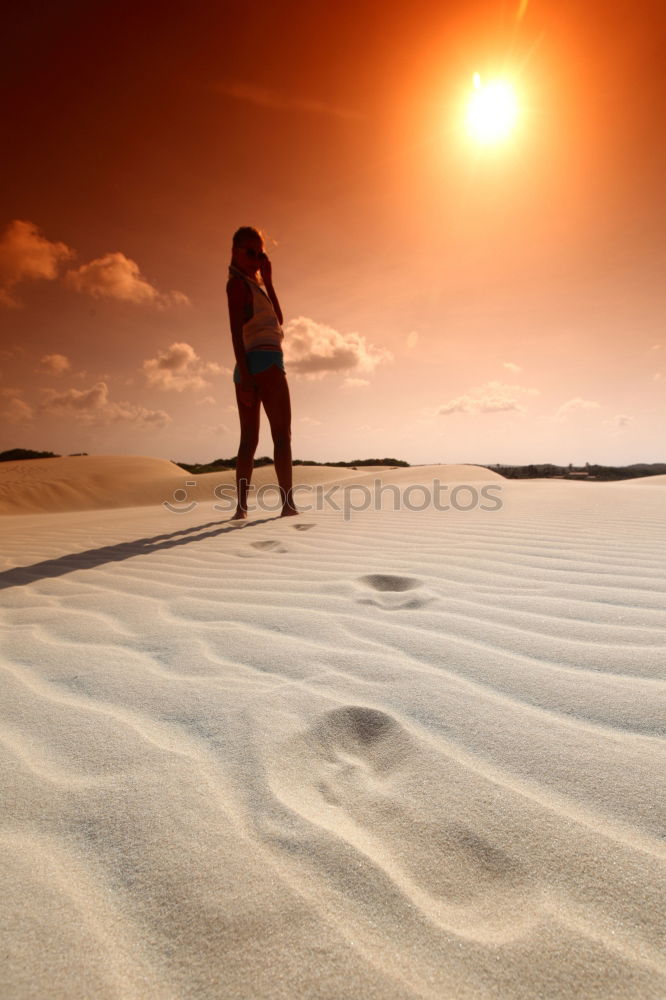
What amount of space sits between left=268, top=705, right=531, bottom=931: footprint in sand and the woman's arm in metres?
4.23

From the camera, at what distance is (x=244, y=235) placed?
4.64 m

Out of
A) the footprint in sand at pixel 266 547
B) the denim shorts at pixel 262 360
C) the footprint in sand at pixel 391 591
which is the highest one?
the denim shorts at pixel 262 360

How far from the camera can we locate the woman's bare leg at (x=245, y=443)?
4980 mm

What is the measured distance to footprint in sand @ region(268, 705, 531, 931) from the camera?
64 cm

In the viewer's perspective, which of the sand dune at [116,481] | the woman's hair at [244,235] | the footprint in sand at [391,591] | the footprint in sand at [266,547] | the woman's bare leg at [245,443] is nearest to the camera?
the footprint in sand at [391,591]

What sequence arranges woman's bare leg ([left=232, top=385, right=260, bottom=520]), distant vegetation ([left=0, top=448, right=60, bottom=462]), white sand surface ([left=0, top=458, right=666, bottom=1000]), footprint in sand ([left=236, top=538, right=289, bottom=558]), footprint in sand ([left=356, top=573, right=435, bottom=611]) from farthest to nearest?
1. distant vegetation ([left=0, top=448, right=60, bottom=462])
2. woman's bare leg ([left=232, top=385, right=260, bottom=520])
3. footprint in sand ([left=236, top=538, right=289, bottom=558])
4. footprint in sand ([left=356, top=573, right=435, bottom=611])
5. white sand surface ([left=0, top=458, right=666, bottom=1000])

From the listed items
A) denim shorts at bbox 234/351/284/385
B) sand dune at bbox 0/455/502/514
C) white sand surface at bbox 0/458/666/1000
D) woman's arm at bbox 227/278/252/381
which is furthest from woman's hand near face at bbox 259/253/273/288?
sand dune at bbox 0/455/502/514

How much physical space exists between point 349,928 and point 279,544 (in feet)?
8.82

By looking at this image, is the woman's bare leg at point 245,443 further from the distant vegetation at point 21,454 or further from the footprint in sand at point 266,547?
the distant vegetation at point 21,454

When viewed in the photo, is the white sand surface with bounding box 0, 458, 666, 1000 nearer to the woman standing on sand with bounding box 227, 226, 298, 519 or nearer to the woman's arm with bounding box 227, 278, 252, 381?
the woman standing on sand with bounding box 227, 226, 298, 519

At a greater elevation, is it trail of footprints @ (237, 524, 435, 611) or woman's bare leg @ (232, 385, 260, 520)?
woman's bare leg @ (232, 385, 260, 520)

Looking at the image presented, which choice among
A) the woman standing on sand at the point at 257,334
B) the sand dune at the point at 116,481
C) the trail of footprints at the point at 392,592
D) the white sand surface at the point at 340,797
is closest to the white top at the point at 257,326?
the woman standing on sand at the point at 257,334

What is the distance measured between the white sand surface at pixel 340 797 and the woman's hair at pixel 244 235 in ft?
13.2

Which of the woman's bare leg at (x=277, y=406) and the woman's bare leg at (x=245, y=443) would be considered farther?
the woman's bare leg at (x=245, y=443)
